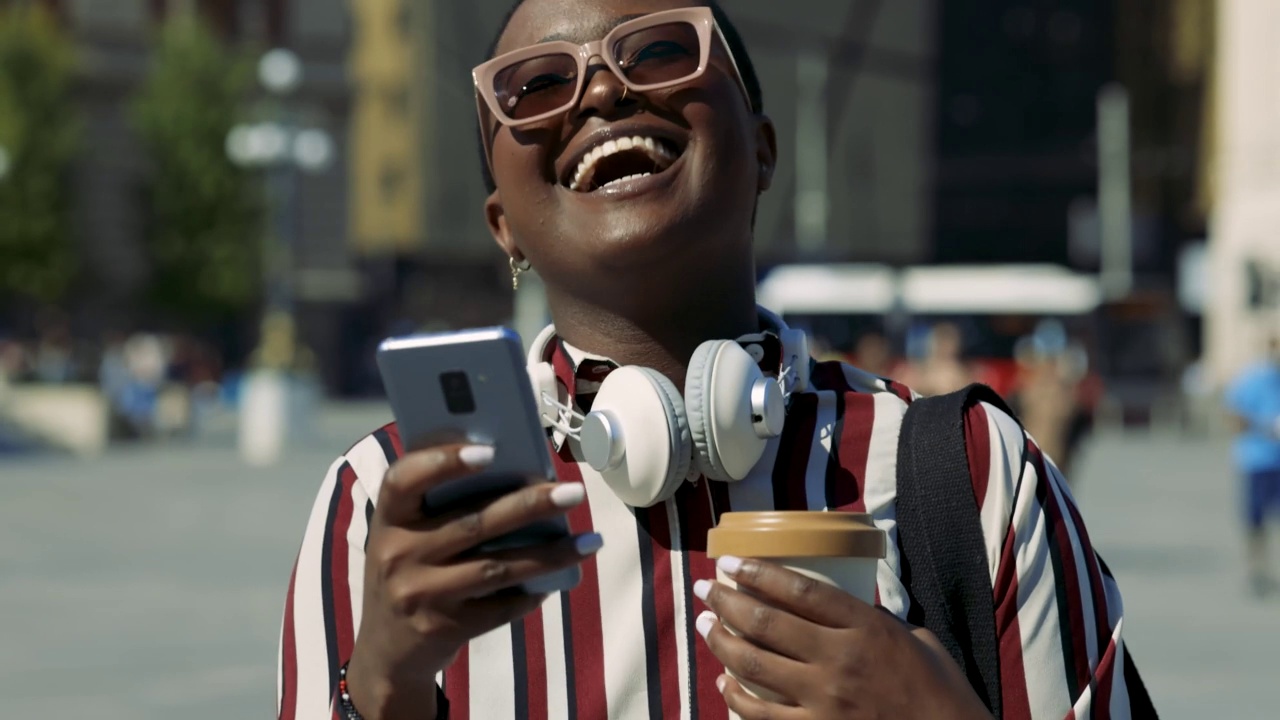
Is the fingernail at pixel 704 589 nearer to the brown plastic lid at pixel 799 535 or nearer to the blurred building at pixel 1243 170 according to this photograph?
the brown plastic lid at pixel 799 535

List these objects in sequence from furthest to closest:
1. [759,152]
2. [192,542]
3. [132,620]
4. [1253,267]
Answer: [1253,267]
[192,542]
[132,620]
[759,152]

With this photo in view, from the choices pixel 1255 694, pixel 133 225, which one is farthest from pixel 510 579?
pixel 133 225

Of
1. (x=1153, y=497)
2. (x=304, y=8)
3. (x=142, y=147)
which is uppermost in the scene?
(x=304, y=8)

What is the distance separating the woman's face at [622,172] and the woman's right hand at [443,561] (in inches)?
18.1

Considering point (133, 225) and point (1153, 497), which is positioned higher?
point (133, 225)

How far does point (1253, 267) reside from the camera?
2552 cm

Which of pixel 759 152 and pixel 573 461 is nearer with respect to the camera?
pixel 573 461

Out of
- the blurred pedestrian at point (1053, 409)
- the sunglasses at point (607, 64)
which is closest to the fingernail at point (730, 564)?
the sunglasses at point (607, 64)

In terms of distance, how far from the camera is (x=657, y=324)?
7.22 ft

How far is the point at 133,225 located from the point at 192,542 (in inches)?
1631

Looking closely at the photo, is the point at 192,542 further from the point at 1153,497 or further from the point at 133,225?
the point at 133,225

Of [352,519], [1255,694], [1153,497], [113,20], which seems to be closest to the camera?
[352,519]

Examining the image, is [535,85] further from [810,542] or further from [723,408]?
[810,542]

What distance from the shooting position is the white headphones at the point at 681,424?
6.67ft
